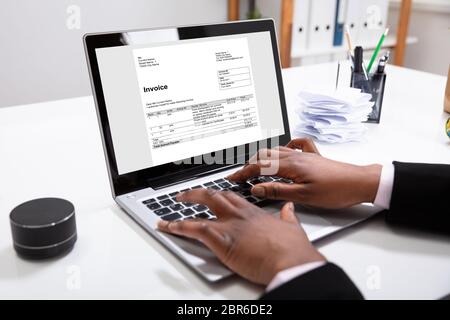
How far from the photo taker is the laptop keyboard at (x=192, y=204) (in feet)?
2.16

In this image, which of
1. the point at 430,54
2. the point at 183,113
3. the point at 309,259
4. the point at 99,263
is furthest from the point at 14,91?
the point at 430,54

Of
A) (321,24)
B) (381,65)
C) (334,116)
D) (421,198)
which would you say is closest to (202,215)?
(421,198)

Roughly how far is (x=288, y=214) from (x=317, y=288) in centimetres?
15

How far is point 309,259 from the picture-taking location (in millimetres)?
544

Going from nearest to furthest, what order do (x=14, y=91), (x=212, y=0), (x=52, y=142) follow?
(x=52, y=142), (x=14, y=91), (x=212, y=0)

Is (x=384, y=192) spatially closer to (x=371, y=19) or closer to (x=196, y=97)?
(x=196, y=97)

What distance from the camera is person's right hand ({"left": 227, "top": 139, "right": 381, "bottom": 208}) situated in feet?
2.28

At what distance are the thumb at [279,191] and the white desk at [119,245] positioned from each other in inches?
3.3

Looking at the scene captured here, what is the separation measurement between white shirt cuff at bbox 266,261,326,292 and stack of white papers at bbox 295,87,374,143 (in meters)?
0.55

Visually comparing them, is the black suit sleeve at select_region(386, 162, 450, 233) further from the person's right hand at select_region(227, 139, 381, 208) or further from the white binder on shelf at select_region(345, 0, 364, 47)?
the white binder on shelf at select_region(345, 0, 364, 47)

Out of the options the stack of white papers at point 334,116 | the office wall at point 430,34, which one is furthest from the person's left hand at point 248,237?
the office wall at point 430,34

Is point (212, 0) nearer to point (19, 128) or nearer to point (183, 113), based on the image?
point (19, 128)

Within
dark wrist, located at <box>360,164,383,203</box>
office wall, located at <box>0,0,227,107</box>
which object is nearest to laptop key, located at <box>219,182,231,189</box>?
dark wrist, located at <box>360,164,383,203</box>

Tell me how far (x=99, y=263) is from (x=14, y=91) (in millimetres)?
2024
